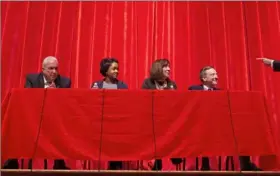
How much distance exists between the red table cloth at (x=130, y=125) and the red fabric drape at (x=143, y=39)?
6.51 feet

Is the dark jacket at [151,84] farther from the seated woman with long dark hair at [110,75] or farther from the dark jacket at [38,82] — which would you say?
the dark jacket at [38,82]

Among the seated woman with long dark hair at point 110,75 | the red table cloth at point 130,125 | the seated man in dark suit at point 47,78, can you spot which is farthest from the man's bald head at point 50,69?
the red table cloth at point 130,125

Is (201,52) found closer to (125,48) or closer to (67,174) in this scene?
(125,48)

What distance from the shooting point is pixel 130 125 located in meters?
2.69

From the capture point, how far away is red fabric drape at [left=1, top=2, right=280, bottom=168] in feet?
15.8

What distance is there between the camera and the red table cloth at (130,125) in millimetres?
2627

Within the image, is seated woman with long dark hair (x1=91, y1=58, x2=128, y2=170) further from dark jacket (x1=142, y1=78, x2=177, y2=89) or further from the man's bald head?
the man's bald head

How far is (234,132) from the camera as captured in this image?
2715 mm

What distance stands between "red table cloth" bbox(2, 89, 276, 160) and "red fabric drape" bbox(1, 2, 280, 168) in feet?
6.51

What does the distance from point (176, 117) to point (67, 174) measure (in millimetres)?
722

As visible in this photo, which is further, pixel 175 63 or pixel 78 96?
pixel 175 63

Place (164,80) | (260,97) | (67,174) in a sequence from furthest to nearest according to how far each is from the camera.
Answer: (164,80) < (260,97) < (67,174)

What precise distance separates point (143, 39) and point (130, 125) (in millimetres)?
2333

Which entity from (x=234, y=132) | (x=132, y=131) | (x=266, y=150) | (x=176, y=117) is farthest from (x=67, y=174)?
(x=266, y=150)
